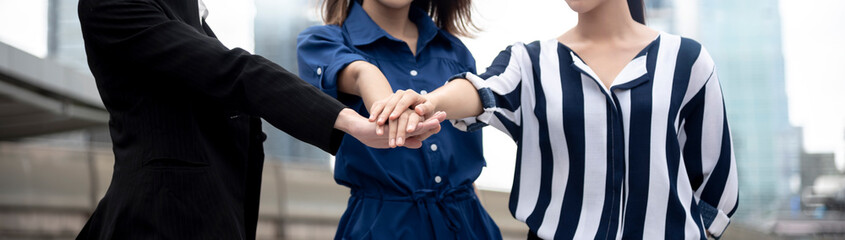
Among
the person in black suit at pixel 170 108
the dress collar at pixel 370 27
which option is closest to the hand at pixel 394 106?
the person in black suit at pixel 170 108

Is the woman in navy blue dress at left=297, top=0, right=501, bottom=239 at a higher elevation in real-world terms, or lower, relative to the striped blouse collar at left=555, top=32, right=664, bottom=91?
lower

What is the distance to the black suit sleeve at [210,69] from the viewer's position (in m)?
0.96

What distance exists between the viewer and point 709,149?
1.35 metres

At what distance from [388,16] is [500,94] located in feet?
1.50

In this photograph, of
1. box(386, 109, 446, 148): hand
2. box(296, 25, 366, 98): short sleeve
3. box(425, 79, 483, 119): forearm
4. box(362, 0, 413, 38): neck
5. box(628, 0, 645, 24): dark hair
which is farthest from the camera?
box(362, 0, 413, 38): neck

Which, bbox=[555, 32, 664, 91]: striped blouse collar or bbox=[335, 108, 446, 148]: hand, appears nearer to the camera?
bbox=[335, 108, 446, 148]: hand

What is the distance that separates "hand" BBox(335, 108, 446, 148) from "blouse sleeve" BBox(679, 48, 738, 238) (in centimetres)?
51

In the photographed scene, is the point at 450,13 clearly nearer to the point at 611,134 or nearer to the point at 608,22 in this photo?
the point at 608,22

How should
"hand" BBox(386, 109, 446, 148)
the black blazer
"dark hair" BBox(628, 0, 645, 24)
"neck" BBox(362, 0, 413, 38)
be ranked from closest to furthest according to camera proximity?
1. the black blazer
2. "hand" BBox(386, 109, 446, 148)
3. "dark hair" BBox(628, 0, 645, 24)
4. "neck" BBox(362, 0, 413, 38)

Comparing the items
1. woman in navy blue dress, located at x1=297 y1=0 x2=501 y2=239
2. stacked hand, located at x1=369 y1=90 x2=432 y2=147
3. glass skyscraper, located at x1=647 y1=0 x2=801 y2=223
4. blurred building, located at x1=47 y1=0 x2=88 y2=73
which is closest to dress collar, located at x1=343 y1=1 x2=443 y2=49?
woman in navy blue dress, located at x1=297 y1=0 x2=501 y2=239

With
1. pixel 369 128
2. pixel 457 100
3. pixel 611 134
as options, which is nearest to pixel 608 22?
pixel 611 134

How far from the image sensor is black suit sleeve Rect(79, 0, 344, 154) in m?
0.96

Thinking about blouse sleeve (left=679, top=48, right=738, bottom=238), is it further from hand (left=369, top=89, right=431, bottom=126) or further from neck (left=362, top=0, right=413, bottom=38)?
neck (left=362, top=0, right=413, bottom=38)

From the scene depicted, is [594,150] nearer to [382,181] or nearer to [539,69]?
[539,69]
